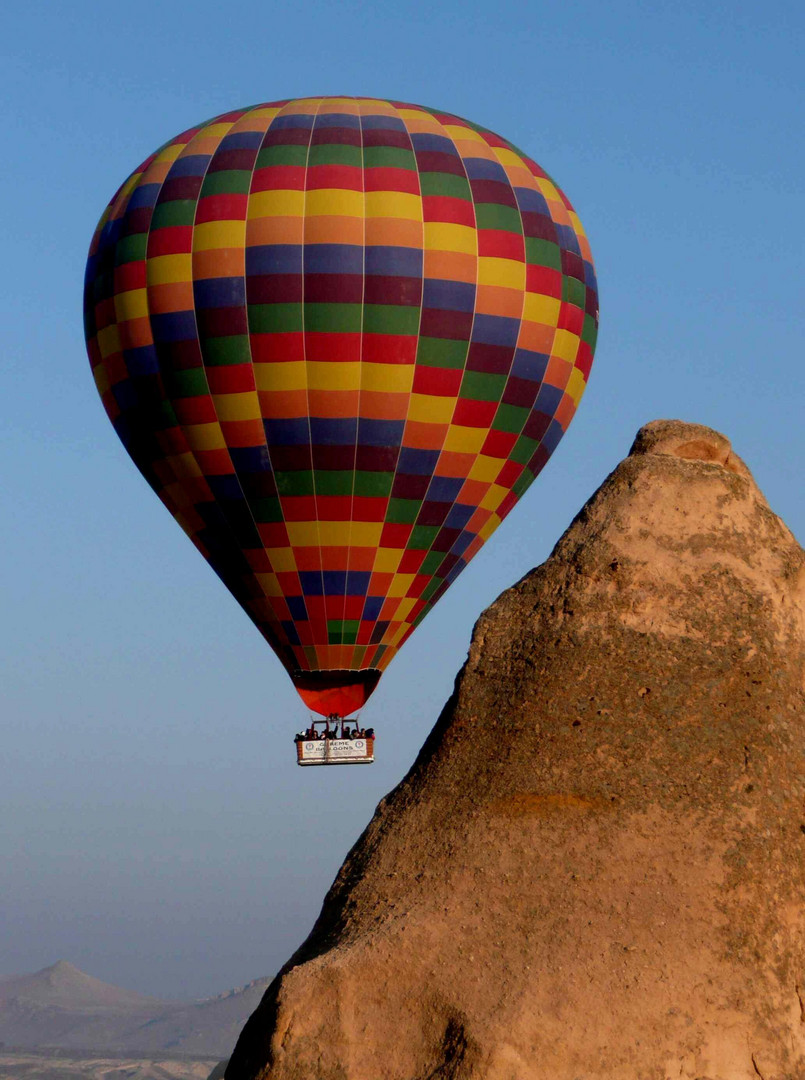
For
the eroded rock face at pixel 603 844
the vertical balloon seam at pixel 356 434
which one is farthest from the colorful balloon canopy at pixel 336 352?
the eroded rock face at pixel 603 844

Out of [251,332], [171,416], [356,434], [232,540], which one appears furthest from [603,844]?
[171,416]

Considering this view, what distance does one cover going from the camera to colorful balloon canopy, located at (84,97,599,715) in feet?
94.0

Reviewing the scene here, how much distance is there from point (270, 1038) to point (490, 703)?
254cm

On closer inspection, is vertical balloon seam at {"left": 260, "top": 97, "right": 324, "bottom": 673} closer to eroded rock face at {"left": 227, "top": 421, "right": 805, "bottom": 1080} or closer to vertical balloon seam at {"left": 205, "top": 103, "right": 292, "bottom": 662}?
vertical balloon seam at {"left": 205, "top": 103, "right": 292, "bottom": 662}

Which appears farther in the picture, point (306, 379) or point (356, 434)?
point (356, 434)

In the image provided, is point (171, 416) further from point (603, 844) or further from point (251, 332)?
point (603, 844)

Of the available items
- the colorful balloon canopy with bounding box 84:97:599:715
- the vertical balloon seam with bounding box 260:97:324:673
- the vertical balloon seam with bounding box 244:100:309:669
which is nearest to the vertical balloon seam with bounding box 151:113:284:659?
the colorful balloon canopy with bounding box 84:97:599:715

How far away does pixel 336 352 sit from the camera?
28.5 m

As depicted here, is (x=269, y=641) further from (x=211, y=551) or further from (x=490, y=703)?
(x=490, y=703)

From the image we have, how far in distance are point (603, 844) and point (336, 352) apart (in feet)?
60.1

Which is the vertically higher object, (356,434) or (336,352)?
(336,352)

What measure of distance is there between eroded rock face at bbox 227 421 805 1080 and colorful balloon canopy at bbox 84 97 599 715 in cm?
1669

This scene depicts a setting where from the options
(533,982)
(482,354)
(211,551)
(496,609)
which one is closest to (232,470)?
(211,551)

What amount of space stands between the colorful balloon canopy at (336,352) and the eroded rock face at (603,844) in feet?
54.8
